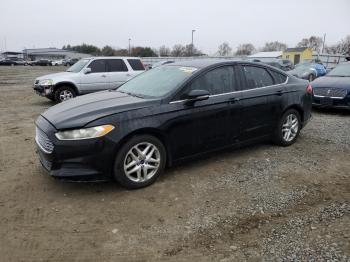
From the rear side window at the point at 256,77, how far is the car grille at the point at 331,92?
4.04 metres

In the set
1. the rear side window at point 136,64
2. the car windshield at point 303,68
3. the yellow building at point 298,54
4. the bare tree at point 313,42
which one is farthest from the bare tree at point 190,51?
the rear side window at point 136,64

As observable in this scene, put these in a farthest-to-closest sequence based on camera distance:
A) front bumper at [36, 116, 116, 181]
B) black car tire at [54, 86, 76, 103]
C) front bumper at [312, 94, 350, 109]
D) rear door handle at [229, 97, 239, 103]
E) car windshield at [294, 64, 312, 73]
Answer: car windshield at [294, 64, 312, 73], black car tire at [54, 86, 76, 103], front bumper at [312, 94, 350, 109], rear door handle at [229, 97, 239, 103], front bumper at [36, 116, 116, 181]

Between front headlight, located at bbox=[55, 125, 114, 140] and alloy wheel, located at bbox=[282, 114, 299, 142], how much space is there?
3443 millimetres

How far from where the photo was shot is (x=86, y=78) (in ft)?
36.2

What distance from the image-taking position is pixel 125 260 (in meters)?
2.89

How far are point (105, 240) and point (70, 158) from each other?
1145 millimetres

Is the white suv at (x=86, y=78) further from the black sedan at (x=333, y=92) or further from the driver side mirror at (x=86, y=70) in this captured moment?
the black sedan at (x=333, y=92)

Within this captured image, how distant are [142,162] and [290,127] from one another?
10.3 feet

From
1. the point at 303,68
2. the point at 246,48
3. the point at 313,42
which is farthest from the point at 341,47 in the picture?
the point at 303,68

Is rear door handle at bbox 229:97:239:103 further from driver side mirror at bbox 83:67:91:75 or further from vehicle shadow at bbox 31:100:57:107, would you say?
vehicle shadow at bbox 31:100:57:107

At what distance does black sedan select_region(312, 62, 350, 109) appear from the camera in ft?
28.3

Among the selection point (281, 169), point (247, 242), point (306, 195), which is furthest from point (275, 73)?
point (247, 242)

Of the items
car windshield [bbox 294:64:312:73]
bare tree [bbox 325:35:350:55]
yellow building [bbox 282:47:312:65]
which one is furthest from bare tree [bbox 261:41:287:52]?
A: car windshield [bbox 294:64:312:73]

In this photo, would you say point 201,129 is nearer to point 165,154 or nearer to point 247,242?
point 165,154
